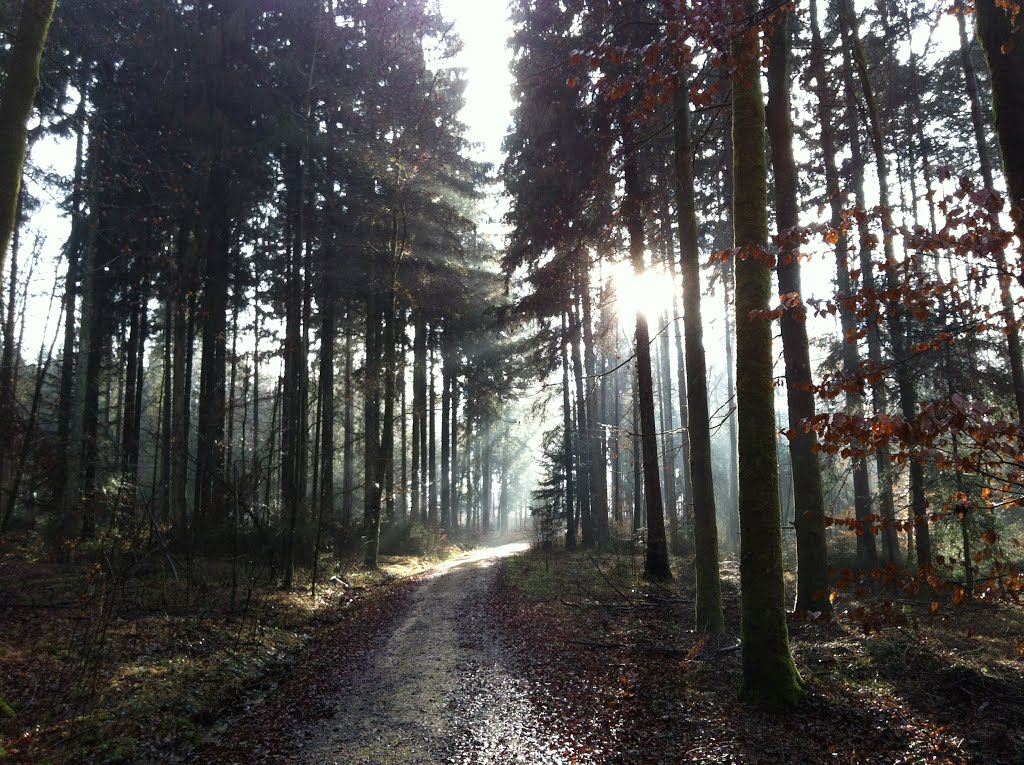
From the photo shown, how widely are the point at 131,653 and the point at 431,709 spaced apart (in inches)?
149

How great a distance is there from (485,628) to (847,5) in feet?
30.4

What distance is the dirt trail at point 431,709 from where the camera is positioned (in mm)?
4844

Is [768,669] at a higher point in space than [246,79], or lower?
lower

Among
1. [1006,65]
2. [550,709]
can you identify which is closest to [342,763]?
[550,709]

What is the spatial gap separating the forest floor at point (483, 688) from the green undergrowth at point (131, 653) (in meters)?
0.03

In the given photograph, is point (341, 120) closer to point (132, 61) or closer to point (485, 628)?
point (132, 61)

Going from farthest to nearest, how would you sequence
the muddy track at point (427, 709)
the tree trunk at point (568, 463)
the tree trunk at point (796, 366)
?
the tree trunk at point (568, 463) < the tree trunk at point (796, 366) < the muddy track at point (427, 709)

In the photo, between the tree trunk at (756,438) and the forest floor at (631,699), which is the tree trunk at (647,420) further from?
the tree trunk at (756,438)

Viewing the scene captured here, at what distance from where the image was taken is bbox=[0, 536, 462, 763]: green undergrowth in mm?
4938

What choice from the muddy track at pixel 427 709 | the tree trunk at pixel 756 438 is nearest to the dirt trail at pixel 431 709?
the muddy track at pixel 427 709

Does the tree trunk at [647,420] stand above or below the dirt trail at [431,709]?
above

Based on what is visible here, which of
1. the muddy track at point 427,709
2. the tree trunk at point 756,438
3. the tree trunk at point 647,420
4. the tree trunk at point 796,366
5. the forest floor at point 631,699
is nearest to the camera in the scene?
the forest floor at point 631,699

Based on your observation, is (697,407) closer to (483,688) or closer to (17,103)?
(483,688)

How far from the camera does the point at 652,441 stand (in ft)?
44.7
